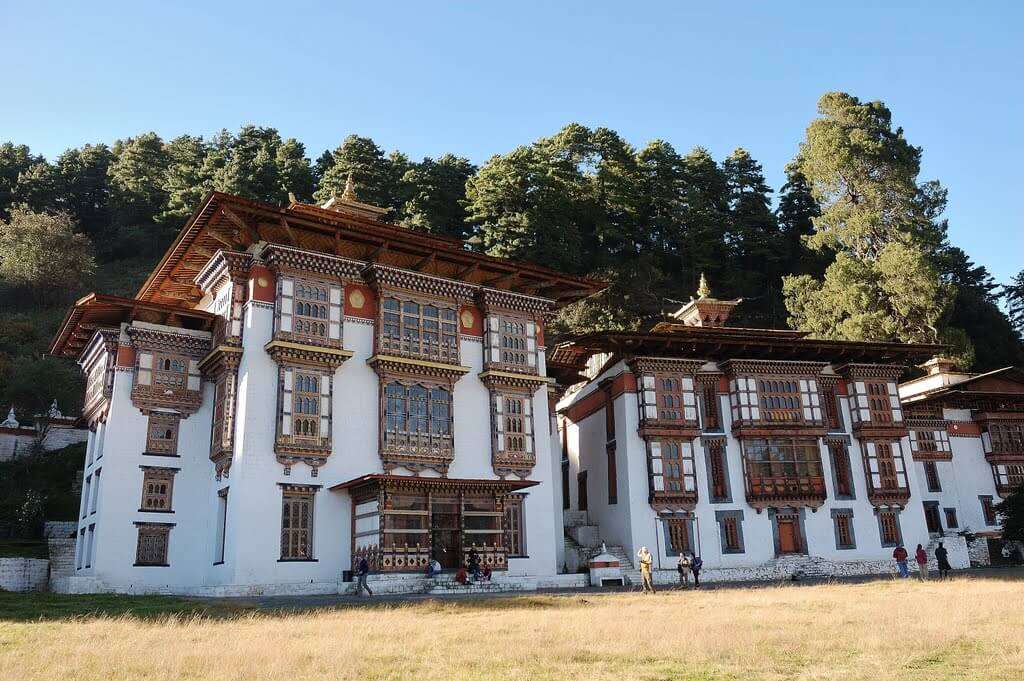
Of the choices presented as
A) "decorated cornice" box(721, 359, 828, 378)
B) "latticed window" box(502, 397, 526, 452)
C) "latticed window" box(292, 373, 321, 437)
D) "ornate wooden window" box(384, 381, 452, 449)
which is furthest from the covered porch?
"decorated cornice" box(721, 359, 828, 378)

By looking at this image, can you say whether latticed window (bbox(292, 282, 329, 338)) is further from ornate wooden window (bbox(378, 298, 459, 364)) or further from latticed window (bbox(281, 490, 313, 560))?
latticed window (bbox(281, 490, 313, 560))

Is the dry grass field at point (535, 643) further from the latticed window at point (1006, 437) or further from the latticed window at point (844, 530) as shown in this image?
the latticed window at point (1006, 437)

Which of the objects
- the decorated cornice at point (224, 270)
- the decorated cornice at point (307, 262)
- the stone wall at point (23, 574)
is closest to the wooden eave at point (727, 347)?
the decorated cornice at point (307, 262)

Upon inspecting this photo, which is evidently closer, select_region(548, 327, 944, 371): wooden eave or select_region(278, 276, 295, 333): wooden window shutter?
select_region(278, 276, 295, 333): wooden window shutter

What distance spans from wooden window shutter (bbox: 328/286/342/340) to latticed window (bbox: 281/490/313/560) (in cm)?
558

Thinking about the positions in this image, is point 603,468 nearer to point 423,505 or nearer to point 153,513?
point 423,505

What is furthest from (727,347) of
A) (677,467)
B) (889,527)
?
(889,527)

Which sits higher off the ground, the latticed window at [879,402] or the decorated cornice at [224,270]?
the decorated cornice at [224,270]

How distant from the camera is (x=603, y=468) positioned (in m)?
38.8

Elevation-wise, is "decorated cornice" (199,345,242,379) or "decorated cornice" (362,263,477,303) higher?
"decorated cornice" (362,263,477,303)

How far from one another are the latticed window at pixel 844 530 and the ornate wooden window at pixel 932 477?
883 cm

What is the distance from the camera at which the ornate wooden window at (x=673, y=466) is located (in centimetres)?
3584

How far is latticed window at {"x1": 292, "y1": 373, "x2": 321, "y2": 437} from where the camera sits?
27547 mm

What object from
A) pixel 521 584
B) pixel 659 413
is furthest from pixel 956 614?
pixel 659 413
